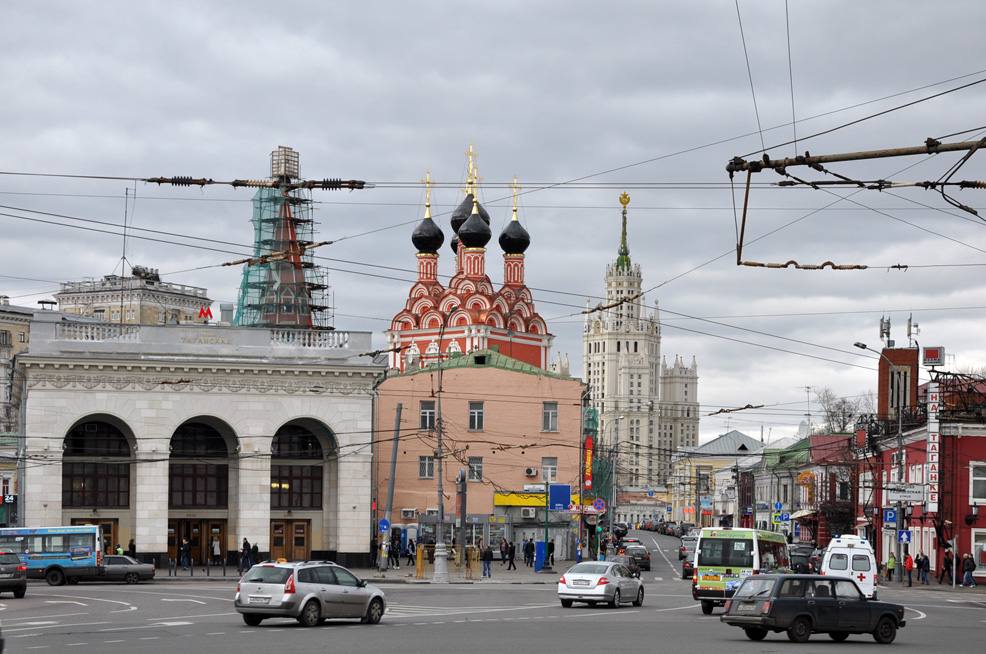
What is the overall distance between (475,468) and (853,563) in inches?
1224

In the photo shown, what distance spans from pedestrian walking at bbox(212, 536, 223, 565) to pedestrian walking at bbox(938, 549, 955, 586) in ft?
95.5

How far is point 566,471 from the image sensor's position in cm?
7331

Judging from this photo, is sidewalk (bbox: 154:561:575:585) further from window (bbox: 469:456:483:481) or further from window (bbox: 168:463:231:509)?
window (bbox: 469:456:483:481)

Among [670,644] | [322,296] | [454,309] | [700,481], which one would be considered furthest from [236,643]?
[700,481]

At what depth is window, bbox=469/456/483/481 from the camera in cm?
7231

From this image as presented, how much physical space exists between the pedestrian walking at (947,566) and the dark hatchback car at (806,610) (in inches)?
1276

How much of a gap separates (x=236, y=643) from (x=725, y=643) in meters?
8.18

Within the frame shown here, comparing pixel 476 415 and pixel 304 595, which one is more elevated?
pixel 476 415

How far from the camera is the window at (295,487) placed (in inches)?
2489

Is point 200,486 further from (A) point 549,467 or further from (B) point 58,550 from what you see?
(A) point 549,467

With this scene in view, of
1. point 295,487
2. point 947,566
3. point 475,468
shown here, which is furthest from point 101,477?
point 947,566

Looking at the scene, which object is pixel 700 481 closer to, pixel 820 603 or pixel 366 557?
pixel 366 557

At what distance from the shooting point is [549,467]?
7325cm

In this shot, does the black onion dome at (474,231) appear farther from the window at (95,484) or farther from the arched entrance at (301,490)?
the window at (95,484)
